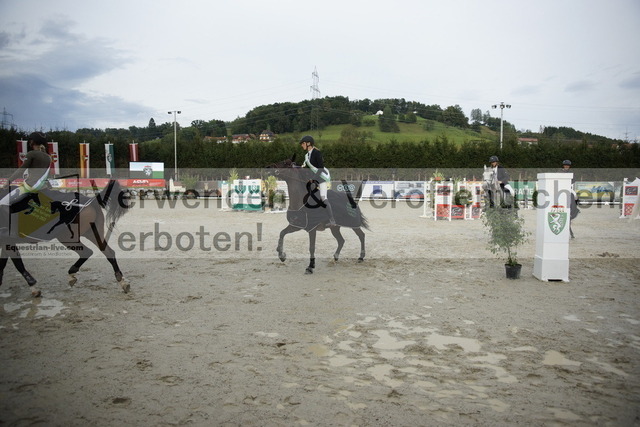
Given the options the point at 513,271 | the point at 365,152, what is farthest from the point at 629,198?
the point at 365,152

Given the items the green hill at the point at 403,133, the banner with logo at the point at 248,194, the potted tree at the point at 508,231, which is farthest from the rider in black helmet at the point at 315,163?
the green hill at the point at 403,133

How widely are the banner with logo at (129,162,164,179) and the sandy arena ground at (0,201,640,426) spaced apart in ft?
102

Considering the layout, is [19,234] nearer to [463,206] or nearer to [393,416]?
[393,416]

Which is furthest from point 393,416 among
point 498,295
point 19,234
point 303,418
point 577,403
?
point 19,234

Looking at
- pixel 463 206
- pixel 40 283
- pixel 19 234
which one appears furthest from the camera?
pixel 463 206

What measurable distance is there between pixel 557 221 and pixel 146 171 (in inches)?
1439

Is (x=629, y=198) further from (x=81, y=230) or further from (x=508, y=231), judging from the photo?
(x=81, y=230)

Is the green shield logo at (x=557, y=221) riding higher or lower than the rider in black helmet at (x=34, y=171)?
lower

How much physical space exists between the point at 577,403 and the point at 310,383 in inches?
76.6

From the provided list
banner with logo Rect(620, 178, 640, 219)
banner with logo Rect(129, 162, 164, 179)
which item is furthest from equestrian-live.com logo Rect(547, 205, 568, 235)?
banner with logo Rect(129, 162, 164, 179)

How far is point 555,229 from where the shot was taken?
6.95 m

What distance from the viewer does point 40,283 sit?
680cm

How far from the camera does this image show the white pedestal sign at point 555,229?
272 inches

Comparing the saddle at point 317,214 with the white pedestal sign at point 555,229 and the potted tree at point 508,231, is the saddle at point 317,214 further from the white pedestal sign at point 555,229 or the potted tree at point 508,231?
the white pedestal sign at point 555,229
